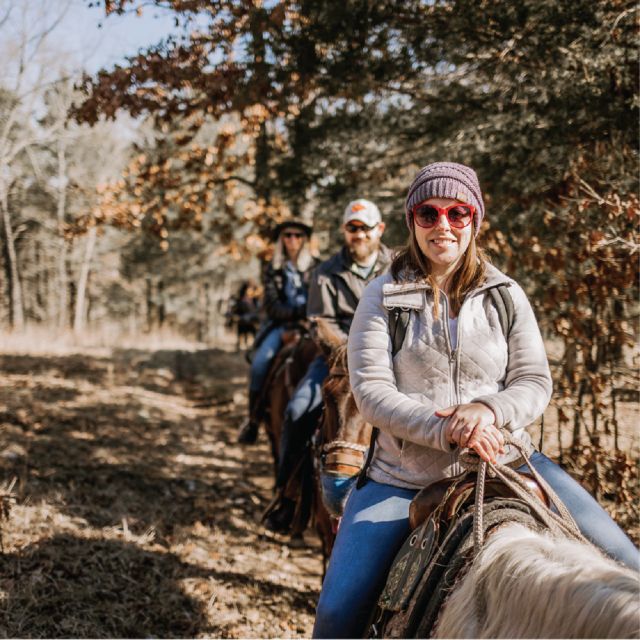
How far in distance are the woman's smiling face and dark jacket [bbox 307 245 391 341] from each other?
228 centimetres

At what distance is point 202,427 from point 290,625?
5839 mm

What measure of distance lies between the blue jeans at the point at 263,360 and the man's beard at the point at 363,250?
231cm

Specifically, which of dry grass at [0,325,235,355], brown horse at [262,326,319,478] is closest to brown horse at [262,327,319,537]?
brown horse at [262,326,319,478]

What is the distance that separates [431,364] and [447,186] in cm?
66

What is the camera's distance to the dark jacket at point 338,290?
4594 mm

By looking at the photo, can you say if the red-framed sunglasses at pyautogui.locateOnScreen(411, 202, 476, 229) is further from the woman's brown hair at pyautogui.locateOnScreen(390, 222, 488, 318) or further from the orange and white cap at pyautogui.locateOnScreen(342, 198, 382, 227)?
the orange and white cap at pyautogui.locateOnScreen(342, 198, 382, 227)

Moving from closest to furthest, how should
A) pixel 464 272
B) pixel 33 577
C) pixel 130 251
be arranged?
1. pixel 464 272
2. pixel 33 577
3. pixel 130 251

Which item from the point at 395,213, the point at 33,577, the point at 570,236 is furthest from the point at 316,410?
the point at 395,213

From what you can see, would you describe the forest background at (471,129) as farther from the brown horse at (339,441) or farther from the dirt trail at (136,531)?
the dirt trail at (136,531)

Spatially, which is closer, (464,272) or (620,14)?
(464,272)

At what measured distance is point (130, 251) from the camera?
36562 millimetres

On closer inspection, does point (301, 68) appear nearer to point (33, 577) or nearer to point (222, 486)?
point (222, 486)

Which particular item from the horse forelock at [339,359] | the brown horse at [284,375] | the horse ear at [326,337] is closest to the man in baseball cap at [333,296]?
the horse ear at [326,337]

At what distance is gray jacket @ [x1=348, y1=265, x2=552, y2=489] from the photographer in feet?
7.09
